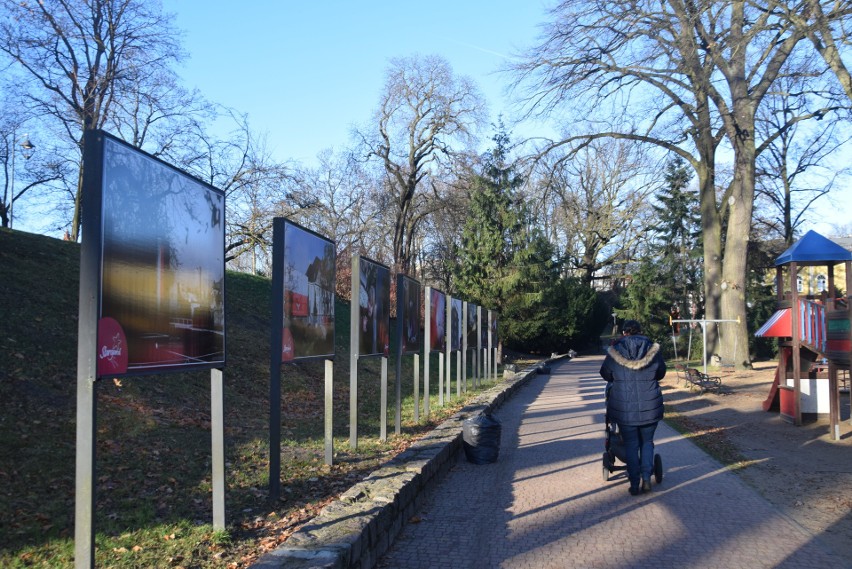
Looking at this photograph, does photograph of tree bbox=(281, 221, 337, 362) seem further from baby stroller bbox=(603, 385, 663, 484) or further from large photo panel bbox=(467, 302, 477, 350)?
large photo panel bbox=(467, 302, 477, 350)

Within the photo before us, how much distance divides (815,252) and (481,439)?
770 cm

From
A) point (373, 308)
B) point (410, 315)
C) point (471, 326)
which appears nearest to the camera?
point (373, 308)

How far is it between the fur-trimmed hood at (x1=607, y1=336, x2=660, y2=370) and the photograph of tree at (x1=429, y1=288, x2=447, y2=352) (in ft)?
22.4

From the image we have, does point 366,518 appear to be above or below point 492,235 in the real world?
below

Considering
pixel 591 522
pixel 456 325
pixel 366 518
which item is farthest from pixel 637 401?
pixel 456 325

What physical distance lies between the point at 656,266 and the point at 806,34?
129 ft

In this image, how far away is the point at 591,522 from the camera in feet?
21.9

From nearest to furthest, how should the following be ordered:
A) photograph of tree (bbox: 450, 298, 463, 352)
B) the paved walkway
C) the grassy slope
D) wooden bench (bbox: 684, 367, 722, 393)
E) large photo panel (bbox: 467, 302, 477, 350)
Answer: the grassy slope < the paved walkway < photograph of tree (bbox: 450, 298, 463, 352) < wooden bench (bbox: 684, 367, 722, 393) < large photo panel (bbox: 467, 302, 477, 350)

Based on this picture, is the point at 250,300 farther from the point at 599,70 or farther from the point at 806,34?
the point at 806,34

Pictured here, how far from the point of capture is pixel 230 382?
13.4 m

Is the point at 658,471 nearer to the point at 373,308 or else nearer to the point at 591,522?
the point at 591,522

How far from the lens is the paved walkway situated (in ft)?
18.3

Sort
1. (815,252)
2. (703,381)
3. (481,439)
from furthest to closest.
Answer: (703,381)
(815,252)
(481,439)

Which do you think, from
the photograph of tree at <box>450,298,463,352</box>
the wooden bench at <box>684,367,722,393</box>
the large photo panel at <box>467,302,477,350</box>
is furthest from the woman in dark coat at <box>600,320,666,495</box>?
the wooden bench at <box>684,367,722,393</box>
